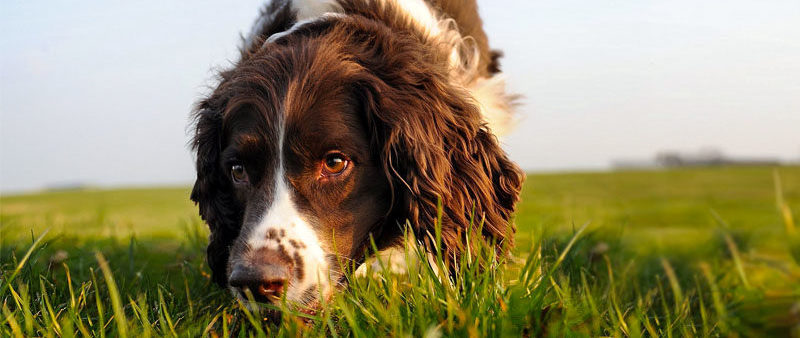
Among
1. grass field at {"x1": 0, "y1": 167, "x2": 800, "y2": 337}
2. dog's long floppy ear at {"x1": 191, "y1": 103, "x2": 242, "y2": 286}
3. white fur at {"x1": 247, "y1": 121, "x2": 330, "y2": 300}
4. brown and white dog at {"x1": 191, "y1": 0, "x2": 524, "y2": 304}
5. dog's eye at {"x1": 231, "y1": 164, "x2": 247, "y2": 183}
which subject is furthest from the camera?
dog's long floppy ear at {"x1": 191, "y1": 103, "x2": 242, "y2": 286}

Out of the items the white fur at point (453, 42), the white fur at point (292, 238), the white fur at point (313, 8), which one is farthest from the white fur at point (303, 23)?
the white fur at point (292, 238)

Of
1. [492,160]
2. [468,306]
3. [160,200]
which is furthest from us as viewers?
[160,200]

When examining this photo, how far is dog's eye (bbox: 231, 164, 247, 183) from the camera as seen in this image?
134 inches

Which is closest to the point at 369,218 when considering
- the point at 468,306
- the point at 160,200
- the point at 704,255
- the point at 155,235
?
the point at 468,306

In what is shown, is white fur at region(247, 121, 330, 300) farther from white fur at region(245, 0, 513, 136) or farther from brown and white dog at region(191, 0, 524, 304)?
white fur at region(245, 0, 513, 136)

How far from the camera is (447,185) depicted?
3527mm

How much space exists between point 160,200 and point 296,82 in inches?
416

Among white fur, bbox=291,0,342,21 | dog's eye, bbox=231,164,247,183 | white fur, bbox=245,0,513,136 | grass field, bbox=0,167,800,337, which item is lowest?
grass field, bbox=0,167,800,337

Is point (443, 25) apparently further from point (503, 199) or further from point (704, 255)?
point (704, 255)

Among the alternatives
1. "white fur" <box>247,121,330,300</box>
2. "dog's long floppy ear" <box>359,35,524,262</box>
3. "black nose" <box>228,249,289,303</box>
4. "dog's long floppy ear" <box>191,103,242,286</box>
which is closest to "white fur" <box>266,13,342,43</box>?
"dog's long floppy ear" <box>359,35,524,262</box>

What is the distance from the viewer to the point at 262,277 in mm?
2697

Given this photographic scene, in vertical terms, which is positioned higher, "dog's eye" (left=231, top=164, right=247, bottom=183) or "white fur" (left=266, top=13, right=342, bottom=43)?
"white fur" (left=266, top=13, right=342, bottom=43)

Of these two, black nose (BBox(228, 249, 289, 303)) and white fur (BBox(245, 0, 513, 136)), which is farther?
white fur (BBox(245, 0, 513, 136))

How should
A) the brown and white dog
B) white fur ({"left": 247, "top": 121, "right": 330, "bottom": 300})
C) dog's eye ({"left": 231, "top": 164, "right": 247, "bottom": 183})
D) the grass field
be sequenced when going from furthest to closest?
dog's eye ({"left": 231, "top": 164, "right": 247, "bottom": 183}) < the brown and white dog < white fur ({"left": 247, "top": 121, "right": 330, "bottom": 300}) < the grass field
